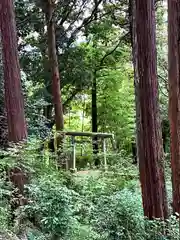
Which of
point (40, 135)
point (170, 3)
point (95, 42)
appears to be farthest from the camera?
point (95, 42)

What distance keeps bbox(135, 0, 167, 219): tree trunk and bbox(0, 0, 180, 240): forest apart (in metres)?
0.01

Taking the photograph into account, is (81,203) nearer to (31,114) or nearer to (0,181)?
(0,181)

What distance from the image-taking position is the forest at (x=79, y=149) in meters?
4.31

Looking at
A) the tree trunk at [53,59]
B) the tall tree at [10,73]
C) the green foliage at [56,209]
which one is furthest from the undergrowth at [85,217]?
the tree trunk at [53,59]

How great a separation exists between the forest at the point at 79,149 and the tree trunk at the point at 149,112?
0.05 feet

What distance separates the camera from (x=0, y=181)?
4.86 meters

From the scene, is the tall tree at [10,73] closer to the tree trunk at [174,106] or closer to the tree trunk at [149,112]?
the tree trunk at [149,112]

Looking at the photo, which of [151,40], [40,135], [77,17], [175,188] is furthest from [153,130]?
[77,17]

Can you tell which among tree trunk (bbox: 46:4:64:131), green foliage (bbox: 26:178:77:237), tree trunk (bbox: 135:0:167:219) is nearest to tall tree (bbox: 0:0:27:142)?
tree trunk (bbox: 135:0:167:219)

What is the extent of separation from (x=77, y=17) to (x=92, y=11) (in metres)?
0.75

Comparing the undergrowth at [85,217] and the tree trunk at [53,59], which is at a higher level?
the tree trunk at [53,59]

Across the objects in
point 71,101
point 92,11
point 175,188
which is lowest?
point 175,188

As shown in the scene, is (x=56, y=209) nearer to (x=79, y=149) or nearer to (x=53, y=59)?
(x=79, y=149)

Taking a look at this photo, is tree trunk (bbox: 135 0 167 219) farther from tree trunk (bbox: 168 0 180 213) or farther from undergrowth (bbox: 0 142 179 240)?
undergrowth (bbox: 0 142 179 240)
